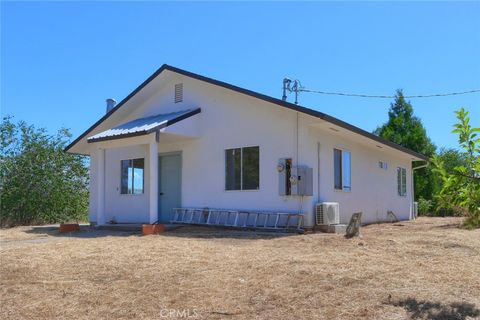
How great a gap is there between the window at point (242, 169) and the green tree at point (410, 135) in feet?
56.0

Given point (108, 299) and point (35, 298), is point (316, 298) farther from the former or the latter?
point (35, 298)

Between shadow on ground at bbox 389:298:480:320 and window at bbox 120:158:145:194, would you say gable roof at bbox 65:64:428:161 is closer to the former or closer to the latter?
window at bbox 120:158:145:194

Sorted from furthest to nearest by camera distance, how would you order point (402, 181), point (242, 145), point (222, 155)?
point (402, 181), point (222, 155), point (242, 145)

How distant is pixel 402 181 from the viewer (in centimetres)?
2194

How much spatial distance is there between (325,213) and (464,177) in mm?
7938

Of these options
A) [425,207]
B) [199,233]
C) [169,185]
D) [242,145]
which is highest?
[242,145]

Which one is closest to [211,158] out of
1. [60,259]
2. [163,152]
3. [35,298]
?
[163,152]

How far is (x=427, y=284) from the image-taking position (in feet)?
21.1

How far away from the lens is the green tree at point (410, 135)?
93.5ft

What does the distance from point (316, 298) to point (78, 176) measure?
62.5 ft

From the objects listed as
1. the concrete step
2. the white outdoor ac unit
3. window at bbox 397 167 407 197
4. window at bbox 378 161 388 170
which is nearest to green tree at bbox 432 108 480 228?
the white outdoor ac unit

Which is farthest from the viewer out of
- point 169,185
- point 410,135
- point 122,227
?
point 410,135

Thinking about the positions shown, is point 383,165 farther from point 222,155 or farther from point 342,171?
point 222,155

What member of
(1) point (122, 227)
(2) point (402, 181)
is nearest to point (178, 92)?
(1) point (122, 227)
